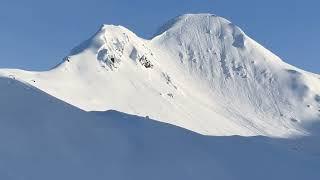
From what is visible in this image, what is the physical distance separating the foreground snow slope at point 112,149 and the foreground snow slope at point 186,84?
498 inches

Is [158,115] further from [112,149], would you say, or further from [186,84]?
[186,84]

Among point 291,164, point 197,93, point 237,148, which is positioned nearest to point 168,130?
point 237,148

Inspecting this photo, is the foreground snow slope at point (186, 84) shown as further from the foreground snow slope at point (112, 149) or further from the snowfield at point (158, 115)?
the foreground snow slope at point (112, 149)

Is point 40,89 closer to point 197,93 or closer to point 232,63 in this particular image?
point 197,93

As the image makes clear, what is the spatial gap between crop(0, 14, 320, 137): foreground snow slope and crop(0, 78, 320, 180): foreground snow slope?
12.7 m

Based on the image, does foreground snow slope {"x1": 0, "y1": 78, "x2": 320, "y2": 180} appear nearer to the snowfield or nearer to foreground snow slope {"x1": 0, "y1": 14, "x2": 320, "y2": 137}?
the snowfield

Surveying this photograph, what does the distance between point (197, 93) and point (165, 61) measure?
1745 cm

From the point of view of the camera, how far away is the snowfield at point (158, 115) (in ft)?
330

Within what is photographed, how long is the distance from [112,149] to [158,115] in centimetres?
3447

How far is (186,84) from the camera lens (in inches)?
6885

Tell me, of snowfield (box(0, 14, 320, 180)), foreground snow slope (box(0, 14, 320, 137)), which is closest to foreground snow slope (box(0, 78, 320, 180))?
snowfield (box(0, 14, 320, 180))

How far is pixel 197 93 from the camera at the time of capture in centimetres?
17138

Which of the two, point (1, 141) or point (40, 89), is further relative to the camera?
point (40, 89)

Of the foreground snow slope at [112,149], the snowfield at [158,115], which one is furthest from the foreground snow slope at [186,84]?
the foreground snow slope at [112,149]
